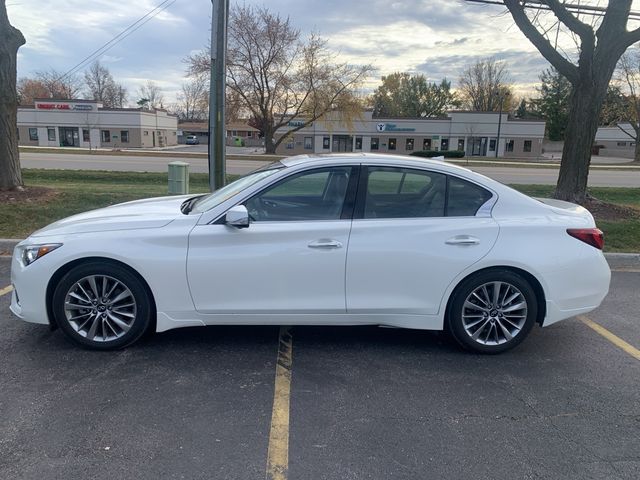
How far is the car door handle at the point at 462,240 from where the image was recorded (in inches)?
156

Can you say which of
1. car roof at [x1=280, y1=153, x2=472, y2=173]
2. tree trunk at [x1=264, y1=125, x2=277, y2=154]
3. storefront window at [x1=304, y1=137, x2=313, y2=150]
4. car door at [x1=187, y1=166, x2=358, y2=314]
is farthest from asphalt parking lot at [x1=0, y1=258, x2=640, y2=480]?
storefront window at [x1=304, y1=137, x2=313, y2=150]

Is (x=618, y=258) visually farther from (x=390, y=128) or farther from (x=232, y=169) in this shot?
(x=390, y=128)

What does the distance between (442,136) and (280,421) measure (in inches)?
2550

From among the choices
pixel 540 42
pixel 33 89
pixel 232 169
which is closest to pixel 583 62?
pixel 540 42

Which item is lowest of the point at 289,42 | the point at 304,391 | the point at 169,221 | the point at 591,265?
the point at 304,391

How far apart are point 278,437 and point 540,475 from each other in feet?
4.71

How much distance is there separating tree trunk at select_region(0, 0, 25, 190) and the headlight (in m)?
7.03

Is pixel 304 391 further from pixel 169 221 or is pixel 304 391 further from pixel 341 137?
pixel 341 137

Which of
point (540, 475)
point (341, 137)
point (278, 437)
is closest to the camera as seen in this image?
point (540, 475)

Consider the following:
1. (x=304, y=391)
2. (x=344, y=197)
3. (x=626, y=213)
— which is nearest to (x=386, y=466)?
(x=304, y=391)

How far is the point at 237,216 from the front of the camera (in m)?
3.70

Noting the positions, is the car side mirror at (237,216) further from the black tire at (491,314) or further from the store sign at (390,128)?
the store sign at (390,128)

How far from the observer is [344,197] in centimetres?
405

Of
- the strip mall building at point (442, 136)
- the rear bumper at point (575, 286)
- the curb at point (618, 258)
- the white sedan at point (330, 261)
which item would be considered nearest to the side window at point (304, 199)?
the white sedan at point (330, 261)
